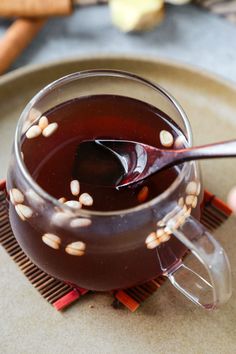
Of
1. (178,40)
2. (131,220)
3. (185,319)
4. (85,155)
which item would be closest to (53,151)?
(85,155)

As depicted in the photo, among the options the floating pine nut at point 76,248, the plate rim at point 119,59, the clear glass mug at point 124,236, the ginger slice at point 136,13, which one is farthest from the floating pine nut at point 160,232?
the ginger slice at point 136,13

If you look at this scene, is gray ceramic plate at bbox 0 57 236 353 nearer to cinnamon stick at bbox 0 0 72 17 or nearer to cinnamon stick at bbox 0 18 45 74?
cinnamon stick at bbox 0 18 45 74

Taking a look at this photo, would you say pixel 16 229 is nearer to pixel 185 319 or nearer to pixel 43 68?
pixel 185 319

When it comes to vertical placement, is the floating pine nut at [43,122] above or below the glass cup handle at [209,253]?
above

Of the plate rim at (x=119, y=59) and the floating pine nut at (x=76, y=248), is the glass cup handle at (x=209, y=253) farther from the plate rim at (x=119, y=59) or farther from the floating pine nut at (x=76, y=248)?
the plate rim at (x=119, y=59)

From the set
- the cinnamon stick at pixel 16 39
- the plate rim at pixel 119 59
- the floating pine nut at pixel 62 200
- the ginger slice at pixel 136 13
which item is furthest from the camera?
the ginger slice at pixel 136 13

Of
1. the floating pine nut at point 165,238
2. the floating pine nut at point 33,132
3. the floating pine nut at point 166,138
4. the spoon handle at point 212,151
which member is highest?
the spoon handle at point 212,151

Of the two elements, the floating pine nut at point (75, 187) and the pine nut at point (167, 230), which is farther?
the floating pine nut at point (75, 187)

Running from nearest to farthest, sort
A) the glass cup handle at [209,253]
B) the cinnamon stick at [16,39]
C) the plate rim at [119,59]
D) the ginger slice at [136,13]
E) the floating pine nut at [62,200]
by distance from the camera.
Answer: the glass cup handle at [209,253]
the floating pine nut at [62,200]
the plate rim at [119,59]
the cinnamon stick at [16,39]
the ginger slice at [136,13]

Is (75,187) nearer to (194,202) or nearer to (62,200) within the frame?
(62,200)
